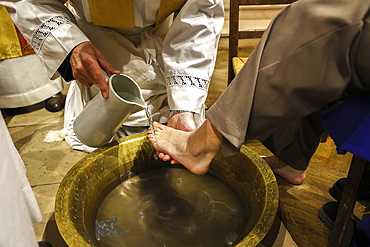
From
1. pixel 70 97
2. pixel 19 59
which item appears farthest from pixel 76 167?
pixel 19 59

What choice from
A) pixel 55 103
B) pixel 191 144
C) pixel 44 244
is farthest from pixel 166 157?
pixel 55 103

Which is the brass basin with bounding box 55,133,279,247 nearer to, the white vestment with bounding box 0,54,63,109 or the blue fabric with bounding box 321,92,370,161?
the blue fabric with bounding box 321,92,370,161

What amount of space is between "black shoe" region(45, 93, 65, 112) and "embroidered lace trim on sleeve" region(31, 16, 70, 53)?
0.81 meters

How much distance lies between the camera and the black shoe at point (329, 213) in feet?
2.97

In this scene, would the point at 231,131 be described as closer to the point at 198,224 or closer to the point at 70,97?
the point at 198,224

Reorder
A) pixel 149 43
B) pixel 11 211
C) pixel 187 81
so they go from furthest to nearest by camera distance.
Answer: pixel 149 43
pixel 187 81
pixel 11 211

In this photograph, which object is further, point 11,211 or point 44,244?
point 44,244

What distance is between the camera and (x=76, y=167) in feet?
2.81

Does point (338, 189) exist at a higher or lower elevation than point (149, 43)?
lower

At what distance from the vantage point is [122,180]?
978 mm

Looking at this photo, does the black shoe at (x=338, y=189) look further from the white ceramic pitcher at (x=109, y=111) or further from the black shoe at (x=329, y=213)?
the white ceramic pitcher at (x=109, y=111)

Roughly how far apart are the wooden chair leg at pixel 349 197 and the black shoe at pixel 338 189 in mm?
353

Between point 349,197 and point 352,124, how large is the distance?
169 mm

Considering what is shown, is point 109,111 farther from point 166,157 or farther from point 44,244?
point 44,244
